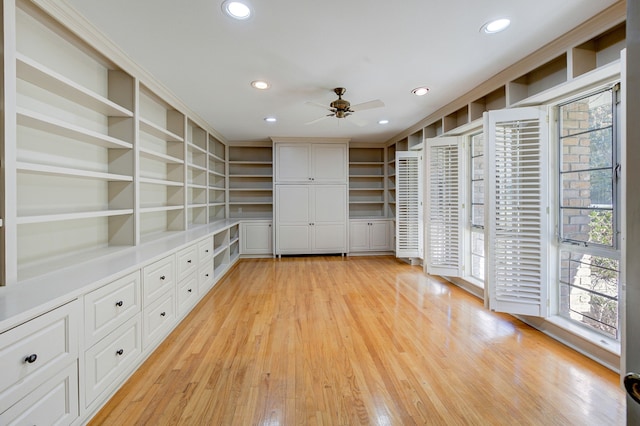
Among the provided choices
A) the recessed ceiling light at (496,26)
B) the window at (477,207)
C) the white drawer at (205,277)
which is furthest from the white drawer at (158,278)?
the window at (477,207)

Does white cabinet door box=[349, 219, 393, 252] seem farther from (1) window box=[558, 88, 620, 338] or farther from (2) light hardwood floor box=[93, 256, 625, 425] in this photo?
(1) window box=[558, 88, 620, 338]

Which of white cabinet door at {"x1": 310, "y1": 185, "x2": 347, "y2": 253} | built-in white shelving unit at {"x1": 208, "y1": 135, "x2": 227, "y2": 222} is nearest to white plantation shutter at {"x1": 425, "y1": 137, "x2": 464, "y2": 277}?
white cabinet door at {"x1": 310, "y1": 185, "x2": 347, "y2": 253}

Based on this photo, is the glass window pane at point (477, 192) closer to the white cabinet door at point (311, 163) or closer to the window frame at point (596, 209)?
the window frame at point (596, 209)

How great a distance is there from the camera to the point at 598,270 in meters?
2.21

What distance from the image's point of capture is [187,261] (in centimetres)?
291

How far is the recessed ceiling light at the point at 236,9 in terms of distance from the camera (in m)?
1.75

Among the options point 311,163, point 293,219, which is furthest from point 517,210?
point 293,219

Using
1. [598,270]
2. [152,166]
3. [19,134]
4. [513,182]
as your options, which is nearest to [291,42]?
[19,134]

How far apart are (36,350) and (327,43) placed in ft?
8.30

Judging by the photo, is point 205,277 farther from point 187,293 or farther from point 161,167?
point 161,167

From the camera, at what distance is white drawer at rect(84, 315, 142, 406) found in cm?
152

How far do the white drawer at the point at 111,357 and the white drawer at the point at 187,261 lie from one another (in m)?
0.77

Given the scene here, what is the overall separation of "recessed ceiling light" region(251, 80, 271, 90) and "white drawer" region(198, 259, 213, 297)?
2.18 m

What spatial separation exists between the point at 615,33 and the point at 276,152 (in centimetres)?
477
